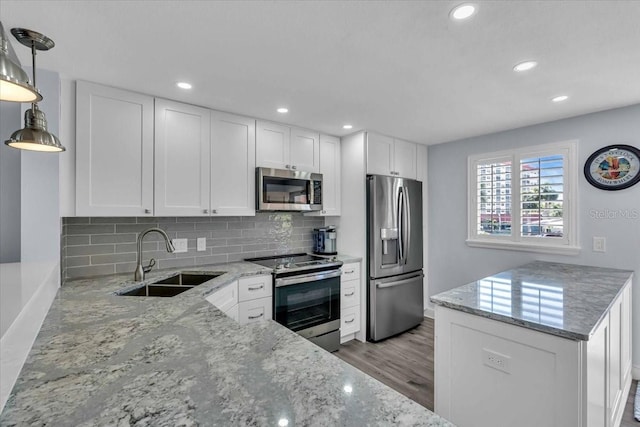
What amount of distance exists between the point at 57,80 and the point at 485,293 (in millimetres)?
3001

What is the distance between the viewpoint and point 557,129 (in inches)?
117

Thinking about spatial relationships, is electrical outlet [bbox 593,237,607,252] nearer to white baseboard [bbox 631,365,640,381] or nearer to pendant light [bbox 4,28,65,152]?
white baseboard [bbox 631,365,640,381]

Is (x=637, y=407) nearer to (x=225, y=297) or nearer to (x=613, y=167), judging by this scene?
(x=613, y=167)

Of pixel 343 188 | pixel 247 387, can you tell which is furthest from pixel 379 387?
pixel 343 188

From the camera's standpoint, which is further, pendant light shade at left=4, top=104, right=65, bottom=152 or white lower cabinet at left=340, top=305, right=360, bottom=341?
white lower cabinet at left=340, top=305, right=360, bottom=341

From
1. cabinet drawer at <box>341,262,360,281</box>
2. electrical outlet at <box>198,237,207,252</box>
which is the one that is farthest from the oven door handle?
electrical outlet at <box>198,237,207,252</box>

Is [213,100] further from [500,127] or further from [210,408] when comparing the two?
[500,127]

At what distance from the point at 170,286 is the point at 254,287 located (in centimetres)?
64

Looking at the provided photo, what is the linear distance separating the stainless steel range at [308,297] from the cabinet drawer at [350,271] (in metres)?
0.12

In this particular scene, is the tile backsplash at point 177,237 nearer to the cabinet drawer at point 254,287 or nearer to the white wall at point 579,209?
the cabinet drawer at point 254,287

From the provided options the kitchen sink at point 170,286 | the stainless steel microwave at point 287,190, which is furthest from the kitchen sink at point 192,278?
the stainless steel microwave at point 287,190

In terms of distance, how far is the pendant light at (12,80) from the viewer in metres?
0.74

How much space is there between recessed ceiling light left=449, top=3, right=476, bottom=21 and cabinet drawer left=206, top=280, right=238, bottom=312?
2069 mm

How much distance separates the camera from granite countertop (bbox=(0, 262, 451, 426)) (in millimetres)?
704
